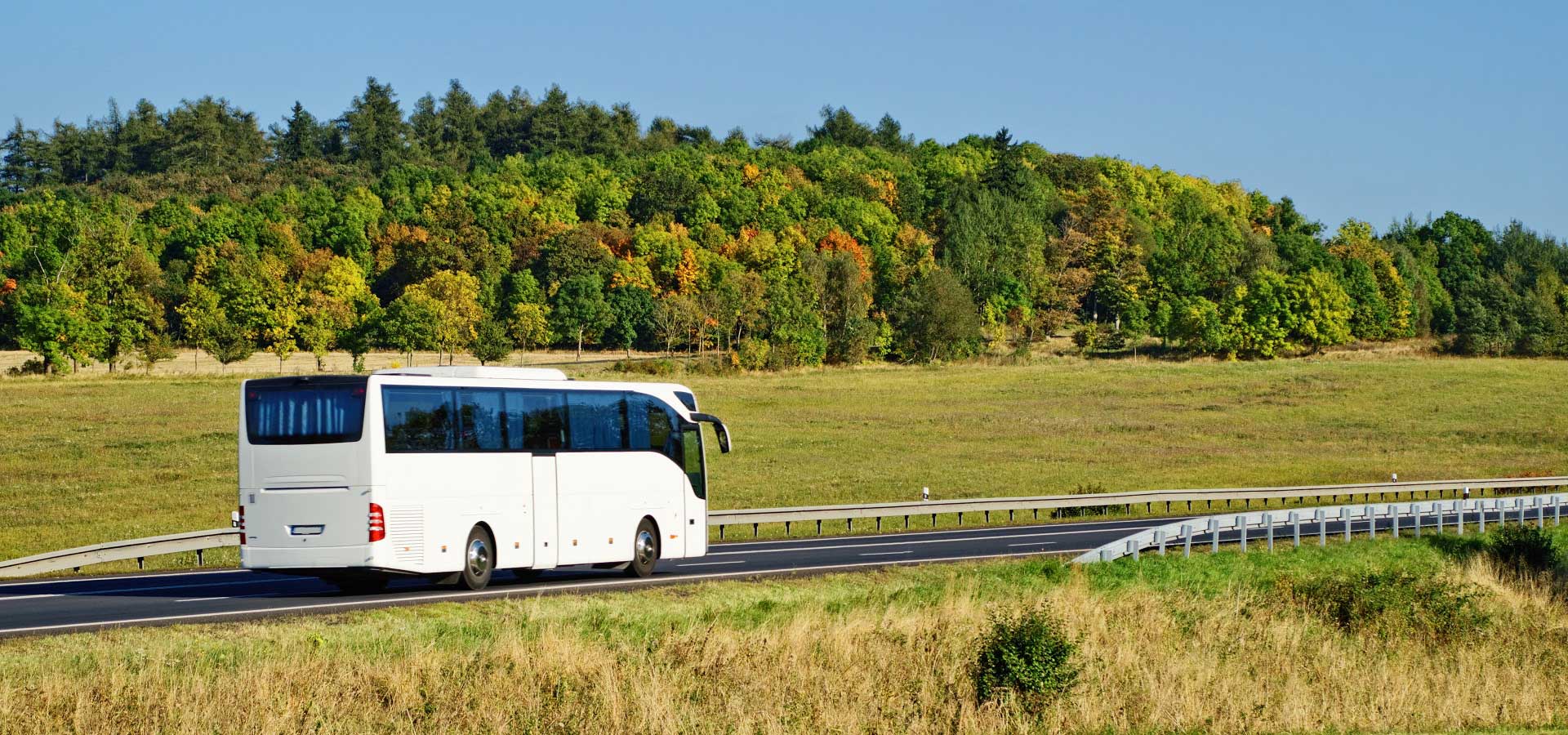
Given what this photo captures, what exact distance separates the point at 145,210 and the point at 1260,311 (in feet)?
356

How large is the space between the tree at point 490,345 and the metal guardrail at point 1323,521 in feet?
268

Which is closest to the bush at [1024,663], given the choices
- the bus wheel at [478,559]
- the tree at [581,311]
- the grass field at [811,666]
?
the grass field at [811,666]

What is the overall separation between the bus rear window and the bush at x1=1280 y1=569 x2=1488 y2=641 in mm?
15279

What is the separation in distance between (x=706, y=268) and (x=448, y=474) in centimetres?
12604

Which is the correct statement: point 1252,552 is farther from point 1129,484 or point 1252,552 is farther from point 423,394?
point 1129,484

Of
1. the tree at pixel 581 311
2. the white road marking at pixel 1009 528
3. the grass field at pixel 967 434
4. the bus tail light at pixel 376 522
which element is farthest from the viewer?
the tree at pixel 581 311

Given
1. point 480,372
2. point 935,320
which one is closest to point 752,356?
point 935,320

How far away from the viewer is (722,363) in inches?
4606

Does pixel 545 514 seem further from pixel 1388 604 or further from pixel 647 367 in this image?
pixel 647 367

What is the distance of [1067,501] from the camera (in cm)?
4419

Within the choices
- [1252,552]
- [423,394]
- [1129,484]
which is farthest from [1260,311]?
[423,394]

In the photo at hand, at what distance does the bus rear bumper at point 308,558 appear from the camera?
21031 millimetres

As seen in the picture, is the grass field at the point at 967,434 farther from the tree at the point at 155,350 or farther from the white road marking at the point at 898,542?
the tree at the point at 155,350

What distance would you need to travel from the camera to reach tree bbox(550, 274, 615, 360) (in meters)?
133
